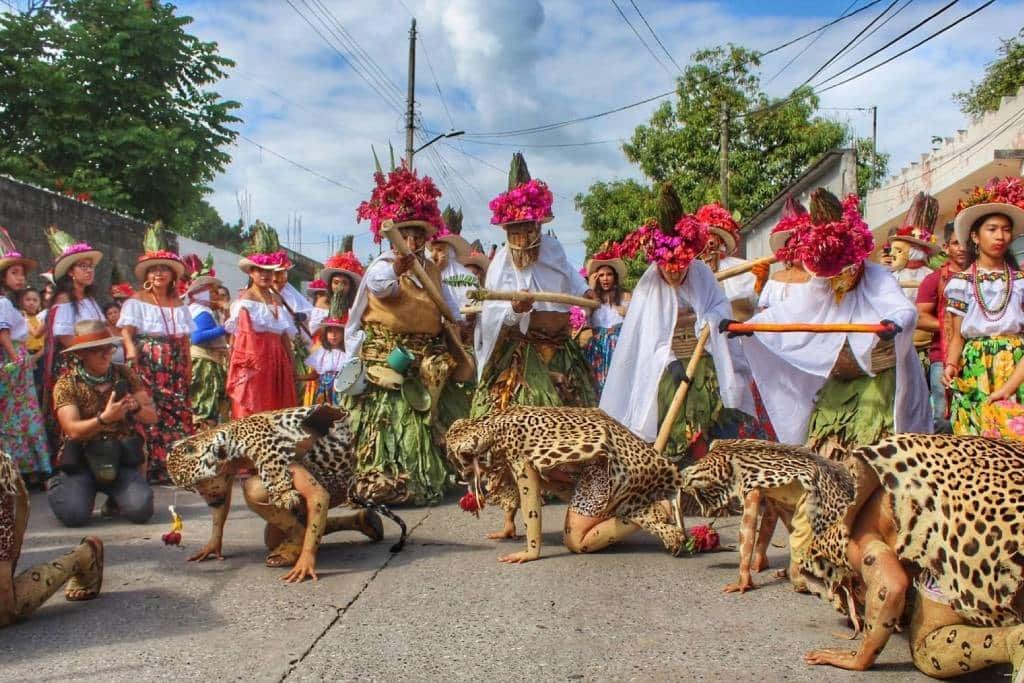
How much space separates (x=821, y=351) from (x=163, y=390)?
18.9ft

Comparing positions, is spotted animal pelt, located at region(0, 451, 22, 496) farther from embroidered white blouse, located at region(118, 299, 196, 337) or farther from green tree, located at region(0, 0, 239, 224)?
green tree, located at region(0, 0, 239, 224)

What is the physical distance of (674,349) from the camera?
700cm

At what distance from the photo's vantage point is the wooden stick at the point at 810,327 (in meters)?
5.50

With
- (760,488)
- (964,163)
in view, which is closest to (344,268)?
(760,488)

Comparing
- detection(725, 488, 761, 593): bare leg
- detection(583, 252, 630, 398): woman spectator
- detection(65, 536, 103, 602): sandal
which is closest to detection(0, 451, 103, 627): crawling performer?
detection(65, 536, 103, 602): sandal

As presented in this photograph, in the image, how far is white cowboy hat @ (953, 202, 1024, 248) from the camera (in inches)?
221

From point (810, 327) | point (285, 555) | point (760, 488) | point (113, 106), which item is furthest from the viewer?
point (113, 106)

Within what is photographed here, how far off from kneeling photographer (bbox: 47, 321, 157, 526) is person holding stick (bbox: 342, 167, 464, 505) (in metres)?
1.54

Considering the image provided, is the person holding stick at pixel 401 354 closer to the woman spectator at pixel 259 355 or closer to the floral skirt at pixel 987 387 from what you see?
the woman spectator at pixel 259 355

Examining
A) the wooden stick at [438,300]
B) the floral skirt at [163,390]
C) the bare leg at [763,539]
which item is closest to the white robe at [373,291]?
the wooden stick at [438,300]

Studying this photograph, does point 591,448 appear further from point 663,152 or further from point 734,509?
point 663,152

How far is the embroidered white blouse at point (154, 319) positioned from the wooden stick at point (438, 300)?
108 inches

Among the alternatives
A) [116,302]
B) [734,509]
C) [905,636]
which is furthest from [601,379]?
[116,302]

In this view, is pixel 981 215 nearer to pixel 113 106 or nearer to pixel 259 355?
pixel 259 355
